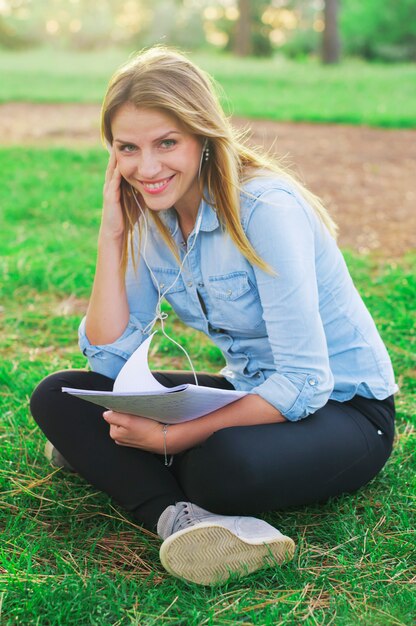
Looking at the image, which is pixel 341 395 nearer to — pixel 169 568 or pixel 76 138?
pixel 169 568

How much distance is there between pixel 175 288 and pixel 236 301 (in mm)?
249

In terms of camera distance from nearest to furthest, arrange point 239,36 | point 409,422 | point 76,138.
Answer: point 409,422
point 76,138
point 239,36

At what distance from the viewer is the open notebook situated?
2.01 metres

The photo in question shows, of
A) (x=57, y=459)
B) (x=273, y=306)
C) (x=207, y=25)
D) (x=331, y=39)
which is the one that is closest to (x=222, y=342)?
(x=273, y=306)

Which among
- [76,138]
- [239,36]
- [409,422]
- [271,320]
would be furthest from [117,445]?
[239,36]

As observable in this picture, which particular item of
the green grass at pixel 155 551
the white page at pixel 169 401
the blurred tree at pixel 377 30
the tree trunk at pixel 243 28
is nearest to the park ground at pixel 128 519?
the green grass at pixel 155 551

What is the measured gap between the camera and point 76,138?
9078 millimetres

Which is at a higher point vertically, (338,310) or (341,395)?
(338,310)

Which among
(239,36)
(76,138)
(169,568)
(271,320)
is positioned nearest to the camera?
(169,568)

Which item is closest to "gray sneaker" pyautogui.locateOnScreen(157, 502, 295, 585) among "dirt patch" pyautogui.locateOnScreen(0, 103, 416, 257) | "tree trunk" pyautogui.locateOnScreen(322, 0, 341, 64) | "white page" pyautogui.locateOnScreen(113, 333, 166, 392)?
"white page" pyautogui.locateOnScreen(113, 333, 166, 392)

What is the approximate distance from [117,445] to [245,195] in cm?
77

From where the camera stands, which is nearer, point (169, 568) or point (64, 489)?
point (169, 568)

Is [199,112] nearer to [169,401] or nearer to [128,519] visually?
[169,401]

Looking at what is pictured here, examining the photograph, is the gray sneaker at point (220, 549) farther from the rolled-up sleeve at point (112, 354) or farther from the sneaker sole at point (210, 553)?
the rolled-up sleeve at point (112, 354)
